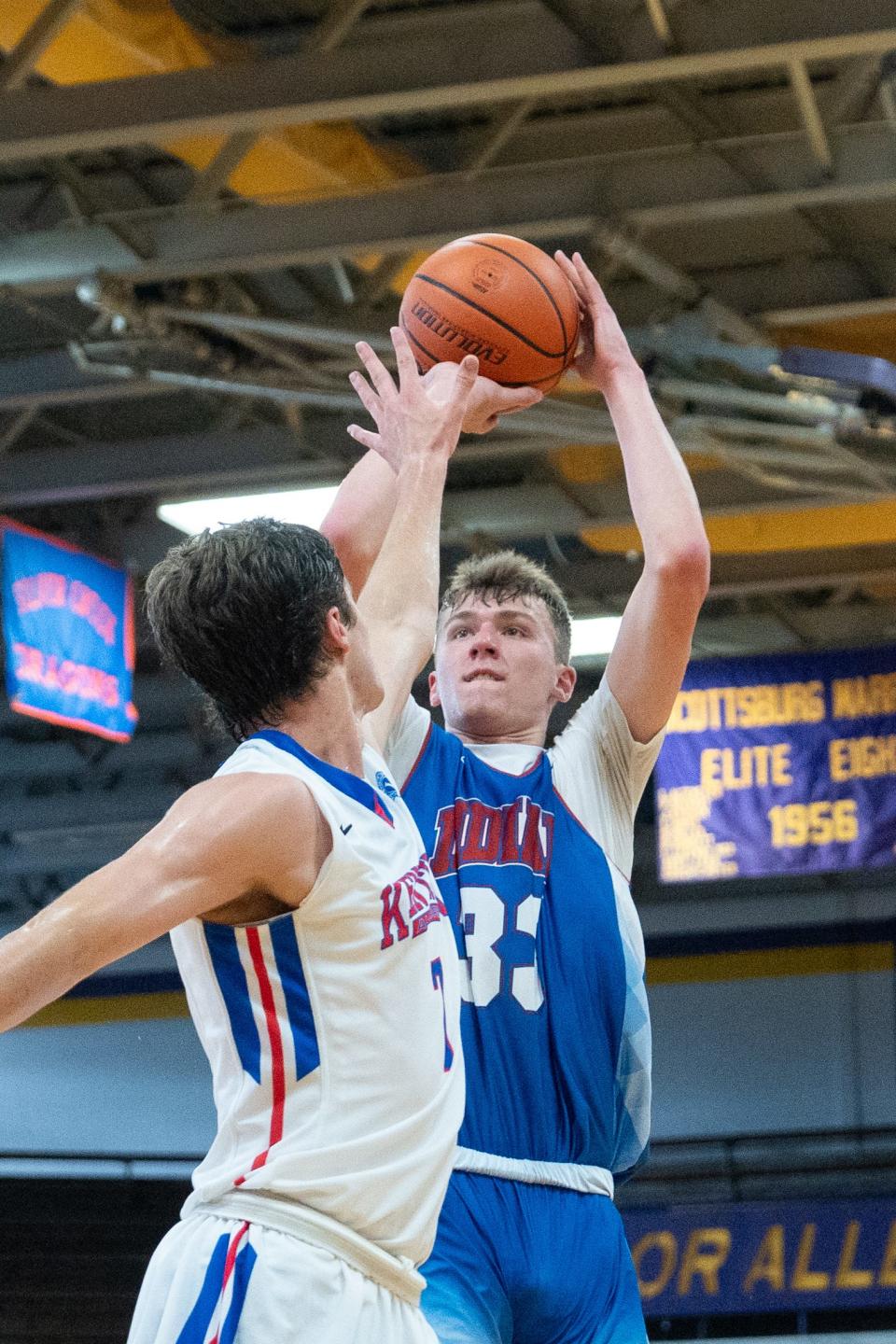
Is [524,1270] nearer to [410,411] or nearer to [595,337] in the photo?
[410,411]

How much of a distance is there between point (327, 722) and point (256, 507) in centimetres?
809

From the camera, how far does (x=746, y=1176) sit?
17625 mm

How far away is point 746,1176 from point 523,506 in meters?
9.01

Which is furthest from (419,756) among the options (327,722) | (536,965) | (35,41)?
(35,41)

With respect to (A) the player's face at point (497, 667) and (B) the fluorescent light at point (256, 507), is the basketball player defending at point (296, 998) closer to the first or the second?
(A) the player's face at point (497, 667)

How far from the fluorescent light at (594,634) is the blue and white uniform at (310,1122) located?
33.8 ft

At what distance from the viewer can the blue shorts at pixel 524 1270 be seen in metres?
3.24

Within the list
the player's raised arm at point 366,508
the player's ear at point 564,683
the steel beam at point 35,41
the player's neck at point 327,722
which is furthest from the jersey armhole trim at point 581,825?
the steel beam at point 35,41

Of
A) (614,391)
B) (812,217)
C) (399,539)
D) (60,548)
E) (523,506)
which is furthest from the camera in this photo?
(523,506)

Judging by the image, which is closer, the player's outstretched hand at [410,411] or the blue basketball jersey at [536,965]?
the player's outstretched hand at [410,411]

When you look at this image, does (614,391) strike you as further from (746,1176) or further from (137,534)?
(746,1176)

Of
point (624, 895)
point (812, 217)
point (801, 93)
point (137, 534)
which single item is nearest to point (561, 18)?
point (801, 93)

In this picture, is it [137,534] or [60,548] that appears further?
[137,534]

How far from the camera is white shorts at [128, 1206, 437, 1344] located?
2244 millimetres
